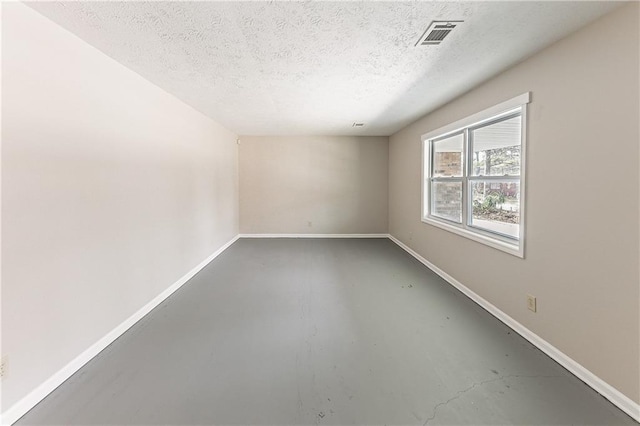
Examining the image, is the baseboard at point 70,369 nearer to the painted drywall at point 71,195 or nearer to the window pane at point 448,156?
the painted drywall at point 71,195

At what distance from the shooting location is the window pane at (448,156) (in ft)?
11.3

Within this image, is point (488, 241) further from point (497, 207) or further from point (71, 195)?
point (71, 195)

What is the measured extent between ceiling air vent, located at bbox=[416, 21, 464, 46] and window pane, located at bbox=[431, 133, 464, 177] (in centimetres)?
167

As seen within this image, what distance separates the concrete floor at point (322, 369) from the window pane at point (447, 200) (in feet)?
3.62

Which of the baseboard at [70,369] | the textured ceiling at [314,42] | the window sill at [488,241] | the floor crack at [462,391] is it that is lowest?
the floor crack at [462,391]

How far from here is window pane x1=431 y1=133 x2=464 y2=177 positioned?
3.45 m

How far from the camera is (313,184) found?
6.16 metres

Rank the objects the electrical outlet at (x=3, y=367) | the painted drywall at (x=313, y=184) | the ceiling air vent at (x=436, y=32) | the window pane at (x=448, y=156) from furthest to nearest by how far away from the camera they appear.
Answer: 1. the painted drywall at (x=313, y=184)
2. the window pane at (x=448, y=156)
3. the ceiling air vent at (x=436, y=32)
4. the electrical outlet at (x=3, y=367)

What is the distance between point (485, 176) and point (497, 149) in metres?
0.31

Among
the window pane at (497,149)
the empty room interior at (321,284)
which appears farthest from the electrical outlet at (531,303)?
the window pane at (497,149)

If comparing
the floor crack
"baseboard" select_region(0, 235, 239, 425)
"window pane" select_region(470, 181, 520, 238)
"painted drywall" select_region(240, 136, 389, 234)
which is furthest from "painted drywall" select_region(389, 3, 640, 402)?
"painted drywall" select_region(240, 136, 389, 234)

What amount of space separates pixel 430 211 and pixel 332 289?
2.20 m

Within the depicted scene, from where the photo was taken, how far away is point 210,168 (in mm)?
4375

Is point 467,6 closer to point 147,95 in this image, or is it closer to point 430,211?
point 147,95
